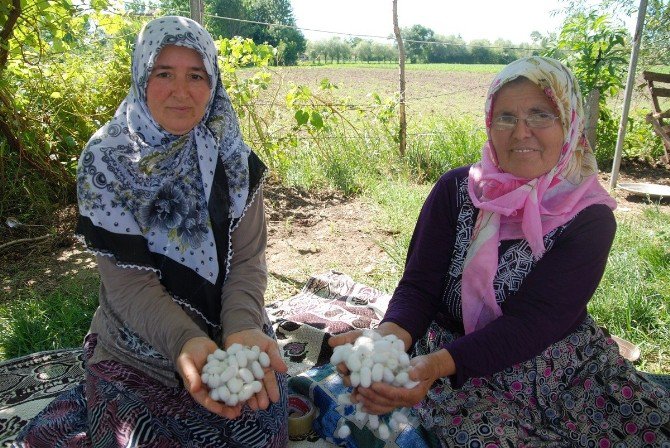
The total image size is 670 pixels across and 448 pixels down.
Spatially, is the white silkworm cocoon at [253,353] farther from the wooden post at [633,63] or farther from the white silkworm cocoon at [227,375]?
the wooden post at [633,63]

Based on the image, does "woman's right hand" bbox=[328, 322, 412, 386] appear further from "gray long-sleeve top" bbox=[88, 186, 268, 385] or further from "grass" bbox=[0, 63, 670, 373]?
"grass" bbox=[0, 63, 670, 373]

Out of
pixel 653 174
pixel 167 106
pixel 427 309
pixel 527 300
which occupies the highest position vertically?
pixel 167 106

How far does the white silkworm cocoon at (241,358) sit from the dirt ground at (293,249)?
1769 millimetres

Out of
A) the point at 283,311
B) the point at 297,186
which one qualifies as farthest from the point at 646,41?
the point at 283,311

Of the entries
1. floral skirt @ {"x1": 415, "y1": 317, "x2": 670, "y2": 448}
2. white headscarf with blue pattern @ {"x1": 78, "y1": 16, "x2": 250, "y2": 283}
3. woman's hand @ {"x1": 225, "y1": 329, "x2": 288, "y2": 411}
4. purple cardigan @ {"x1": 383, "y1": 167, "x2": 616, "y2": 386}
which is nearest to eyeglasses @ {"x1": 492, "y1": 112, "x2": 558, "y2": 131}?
purple cardigan @ {"x1": 383, "y1": 167, "x2": 616, "y2": 386}

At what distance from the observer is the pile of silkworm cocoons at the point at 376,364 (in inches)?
58.6

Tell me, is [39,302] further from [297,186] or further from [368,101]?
[368,101]

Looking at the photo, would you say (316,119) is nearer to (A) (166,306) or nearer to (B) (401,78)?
(B) (401,78)

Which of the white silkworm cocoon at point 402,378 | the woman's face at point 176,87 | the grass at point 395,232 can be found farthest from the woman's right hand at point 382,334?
the grass at point 395,232

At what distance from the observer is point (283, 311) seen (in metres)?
3.04

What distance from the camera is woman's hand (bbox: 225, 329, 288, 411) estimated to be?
5.13ft

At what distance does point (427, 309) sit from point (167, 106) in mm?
1097

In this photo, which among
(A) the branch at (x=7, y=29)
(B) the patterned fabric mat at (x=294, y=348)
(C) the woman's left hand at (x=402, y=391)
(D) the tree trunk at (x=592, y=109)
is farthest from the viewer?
(D) the tree trunk at (x=592, y=109)

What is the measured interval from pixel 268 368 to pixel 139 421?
0.41 m
